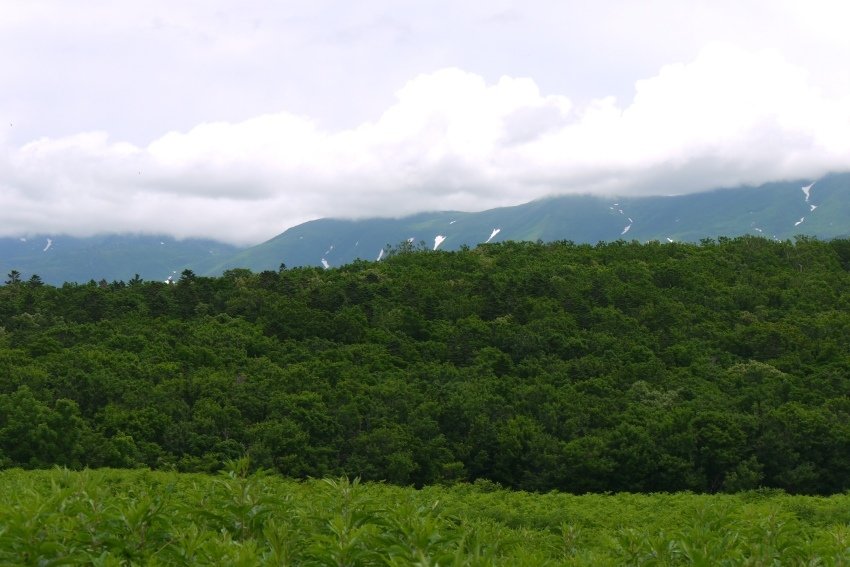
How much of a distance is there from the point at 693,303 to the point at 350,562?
77.8 meters

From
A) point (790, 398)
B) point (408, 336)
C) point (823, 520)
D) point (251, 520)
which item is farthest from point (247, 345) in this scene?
point (251, 520)

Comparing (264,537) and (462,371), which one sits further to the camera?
(462,371)

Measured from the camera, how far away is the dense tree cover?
5022cm

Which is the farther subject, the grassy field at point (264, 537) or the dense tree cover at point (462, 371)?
the dense tree cover at point (462, 371)

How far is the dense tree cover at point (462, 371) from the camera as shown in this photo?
50.2 m

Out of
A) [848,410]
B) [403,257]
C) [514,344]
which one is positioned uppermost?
[403,257]

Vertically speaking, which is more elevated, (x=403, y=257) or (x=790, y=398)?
(x=403, y=257)

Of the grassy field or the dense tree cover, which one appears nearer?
the grassy field

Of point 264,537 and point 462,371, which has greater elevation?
point 264,537

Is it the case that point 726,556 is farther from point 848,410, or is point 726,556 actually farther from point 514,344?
point 514,344

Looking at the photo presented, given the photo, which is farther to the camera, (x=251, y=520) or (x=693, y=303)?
(x=693, y=303)

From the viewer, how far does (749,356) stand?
70562mm

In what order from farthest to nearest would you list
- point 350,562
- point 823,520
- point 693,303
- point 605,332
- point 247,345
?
point 693,303
point 605,332
point 247,345
point 823,520
point 350,562

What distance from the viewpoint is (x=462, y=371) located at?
6462cm
